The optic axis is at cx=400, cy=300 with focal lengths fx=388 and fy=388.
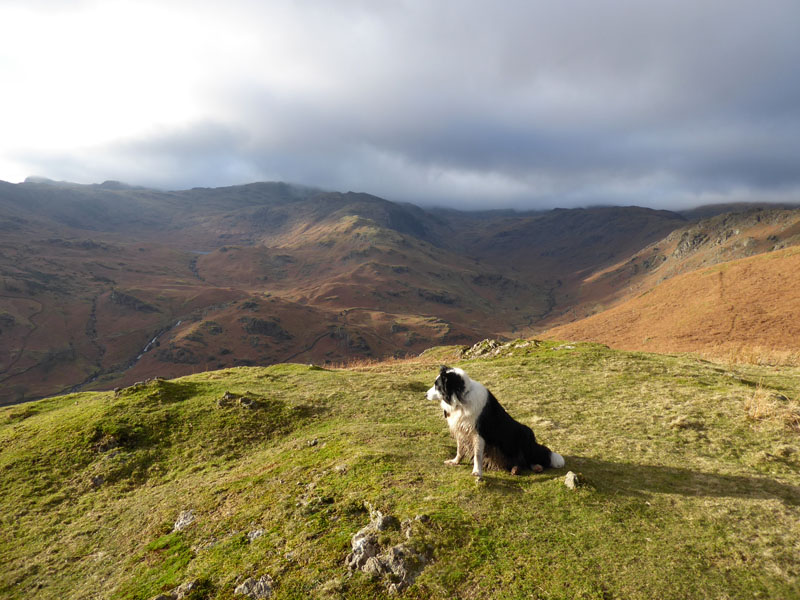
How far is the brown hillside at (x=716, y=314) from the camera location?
5078 centimetres

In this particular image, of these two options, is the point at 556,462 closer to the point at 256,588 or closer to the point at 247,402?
the point at 256,588

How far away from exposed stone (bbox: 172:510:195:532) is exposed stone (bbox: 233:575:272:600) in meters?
3.27

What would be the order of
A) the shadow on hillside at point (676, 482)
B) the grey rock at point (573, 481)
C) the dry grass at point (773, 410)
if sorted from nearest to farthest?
the grey rock at point (573, 481), the shadow on hillside at point (676, 482), the dry grass at point (773, 410)

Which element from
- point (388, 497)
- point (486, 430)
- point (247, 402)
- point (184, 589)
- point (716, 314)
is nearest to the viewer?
point (184, 589)

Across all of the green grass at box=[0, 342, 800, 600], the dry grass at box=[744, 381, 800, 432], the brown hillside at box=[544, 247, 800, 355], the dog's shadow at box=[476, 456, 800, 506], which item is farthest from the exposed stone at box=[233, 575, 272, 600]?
the brown hillside at box=[544, 247, 800, 355]

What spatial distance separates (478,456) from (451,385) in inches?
63.9

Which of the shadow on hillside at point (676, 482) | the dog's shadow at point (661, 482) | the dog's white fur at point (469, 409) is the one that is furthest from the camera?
the dog's white fur at point (469, 409)

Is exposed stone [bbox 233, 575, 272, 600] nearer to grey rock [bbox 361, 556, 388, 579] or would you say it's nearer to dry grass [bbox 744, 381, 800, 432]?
grey rock [bbox 361, 556, 388, 579]

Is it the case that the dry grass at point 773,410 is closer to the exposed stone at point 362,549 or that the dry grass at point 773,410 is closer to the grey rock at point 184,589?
the exposed stone at point 362,549

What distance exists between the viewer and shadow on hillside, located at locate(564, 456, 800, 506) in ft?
27.3

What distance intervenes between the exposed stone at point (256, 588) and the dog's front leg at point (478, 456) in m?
4.40

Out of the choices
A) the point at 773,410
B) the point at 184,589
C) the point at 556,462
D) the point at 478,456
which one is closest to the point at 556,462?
the point at 556,462

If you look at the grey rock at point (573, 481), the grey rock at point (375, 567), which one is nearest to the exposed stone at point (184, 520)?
the grey rock at point (375, 567)

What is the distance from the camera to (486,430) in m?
8.79
